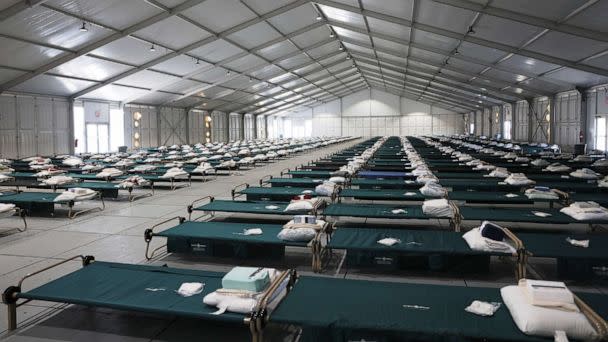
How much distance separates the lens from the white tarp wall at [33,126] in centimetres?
2406

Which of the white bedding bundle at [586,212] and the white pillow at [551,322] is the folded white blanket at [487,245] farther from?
the white bedding bundle at [586,212]

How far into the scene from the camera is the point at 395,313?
391 cm

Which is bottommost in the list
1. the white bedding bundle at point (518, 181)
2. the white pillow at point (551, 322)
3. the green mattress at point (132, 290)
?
the green mattress at point (132, 290)

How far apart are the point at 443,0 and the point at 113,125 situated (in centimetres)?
2455

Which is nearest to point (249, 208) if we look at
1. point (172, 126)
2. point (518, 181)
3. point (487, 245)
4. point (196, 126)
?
point (487, 245)

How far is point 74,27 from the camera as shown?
18.1 metres

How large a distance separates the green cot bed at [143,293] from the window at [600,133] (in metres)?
23.9

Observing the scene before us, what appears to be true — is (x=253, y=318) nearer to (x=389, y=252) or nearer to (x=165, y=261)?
(x=389, y=252)

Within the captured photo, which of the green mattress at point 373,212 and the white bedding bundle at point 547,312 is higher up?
the green mattress at point 373,212

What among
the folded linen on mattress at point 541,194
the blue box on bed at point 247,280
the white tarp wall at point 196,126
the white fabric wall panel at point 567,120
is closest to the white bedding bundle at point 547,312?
the blue box on bed at point 247,280

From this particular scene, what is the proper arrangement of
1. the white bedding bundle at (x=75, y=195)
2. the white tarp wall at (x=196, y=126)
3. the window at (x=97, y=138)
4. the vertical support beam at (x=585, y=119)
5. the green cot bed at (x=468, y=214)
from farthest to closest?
the white tarp wall at (x=196, y=126), the window at (x=97, y=138), the vertical support beam at (x=585, y=119), the white bedding bundle at (x=75, y=195), the green cot bed at (x=468, y=214)

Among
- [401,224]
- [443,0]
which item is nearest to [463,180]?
[401,224]

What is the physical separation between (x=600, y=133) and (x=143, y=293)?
2543 centimetres

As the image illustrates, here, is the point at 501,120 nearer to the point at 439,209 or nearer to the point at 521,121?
the point at 521,121
